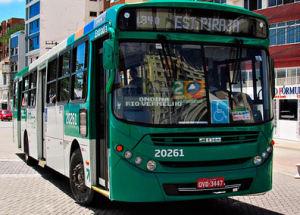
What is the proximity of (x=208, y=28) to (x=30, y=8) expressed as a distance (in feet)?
253

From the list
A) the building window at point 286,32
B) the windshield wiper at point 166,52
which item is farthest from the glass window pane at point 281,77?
the windshield wiper at point 166,52

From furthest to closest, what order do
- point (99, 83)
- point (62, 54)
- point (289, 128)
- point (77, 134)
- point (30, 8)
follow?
point (30, 8), point (289, 128), point (62, 54), point (77, 134), point (99, 83)

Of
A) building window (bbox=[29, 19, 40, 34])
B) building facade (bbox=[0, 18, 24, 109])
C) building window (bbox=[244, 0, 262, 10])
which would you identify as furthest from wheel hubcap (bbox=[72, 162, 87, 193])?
building facade (bbox=[0, 18, 24, 109])

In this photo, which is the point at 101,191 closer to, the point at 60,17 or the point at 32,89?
the point at 32,89

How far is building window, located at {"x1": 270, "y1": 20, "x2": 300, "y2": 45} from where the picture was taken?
93.1ft

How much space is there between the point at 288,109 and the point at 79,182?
2314 cm

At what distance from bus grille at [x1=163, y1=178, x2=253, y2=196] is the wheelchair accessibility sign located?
0.87 metres

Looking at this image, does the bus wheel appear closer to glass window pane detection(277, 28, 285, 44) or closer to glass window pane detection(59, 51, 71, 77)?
glass window pane detection(59, 51, 71, 77)

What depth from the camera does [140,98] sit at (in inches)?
230

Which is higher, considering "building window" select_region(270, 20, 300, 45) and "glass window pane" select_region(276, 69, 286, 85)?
"building window" select_region(270, 20, 300, 45)

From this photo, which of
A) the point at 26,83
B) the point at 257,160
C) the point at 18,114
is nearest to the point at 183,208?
the point at 257,160

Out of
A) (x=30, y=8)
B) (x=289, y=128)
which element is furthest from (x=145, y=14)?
(x=30, y=8)

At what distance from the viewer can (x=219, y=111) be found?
6074 millimetres

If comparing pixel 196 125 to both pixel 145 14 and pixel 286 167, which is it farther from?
pixel 286 167
